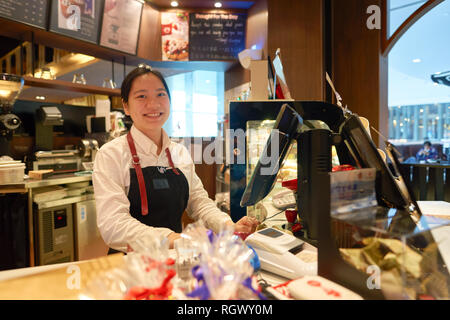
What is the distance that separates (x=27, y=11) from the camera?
2.97 m

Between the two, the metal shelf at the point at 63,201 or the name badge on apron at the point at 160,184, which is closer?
the name badge on apron at the point at 160,184

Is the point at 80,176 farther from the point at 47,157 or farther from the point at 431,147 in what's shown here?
the point at 431,147

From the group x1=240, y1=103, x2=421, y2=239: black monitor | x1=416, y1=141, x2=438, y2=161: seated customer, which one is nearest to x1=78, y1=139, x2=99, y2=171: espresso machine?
x1=240, y1=103, x2=421, y2=239: black monitor

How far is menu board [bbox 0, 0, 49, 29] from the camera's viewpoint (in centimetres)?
281

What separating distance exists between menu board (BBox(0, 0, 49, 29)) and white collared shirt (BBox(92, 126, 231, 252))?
247 cm

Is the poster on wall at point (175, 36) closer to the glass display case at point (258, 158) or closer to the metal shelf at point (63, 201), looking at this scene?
the metal shelf at point (63, 201)

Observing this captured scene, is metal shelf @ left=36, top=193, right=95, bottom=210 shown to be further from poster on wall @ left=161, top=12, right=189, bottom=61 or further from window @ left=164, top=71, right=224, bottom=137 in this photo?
window @ left=164, top=71, right=224, bottom=137

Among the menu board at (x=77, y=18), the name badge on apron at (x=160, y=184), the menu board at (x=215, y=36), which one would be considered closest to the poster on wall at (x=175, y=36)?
the menu board at (x=215, y=36)

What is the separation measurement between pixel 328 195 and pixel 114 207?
977mm

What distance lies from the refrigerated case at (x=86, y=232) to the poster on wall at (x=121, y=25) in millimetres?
2188

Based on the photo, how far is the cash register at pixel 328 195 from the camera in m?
0.62

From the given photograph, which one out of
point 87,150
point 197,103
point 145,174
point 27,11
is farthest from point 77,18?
point 145,174

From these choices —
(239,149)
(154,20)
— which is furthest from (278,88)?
(154,20)
